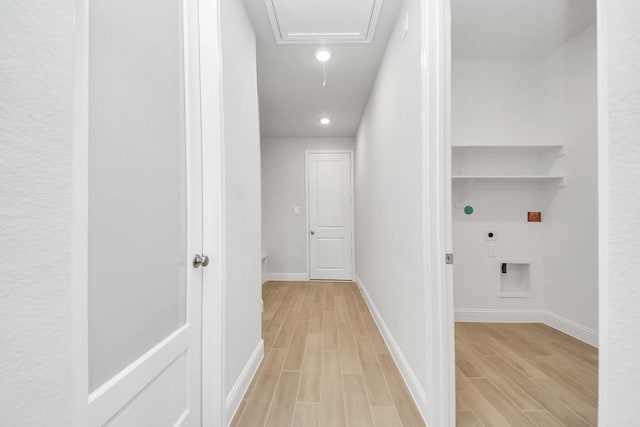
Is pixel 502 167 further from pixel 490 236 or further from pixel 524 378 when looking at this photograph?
pixel 524 378

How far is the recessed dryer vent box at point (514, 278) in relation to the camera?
9.18ft

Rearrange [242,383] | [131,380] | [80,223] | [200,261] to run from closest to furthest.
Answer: [80,223] → [131,380] → [200,261] → [242,383]

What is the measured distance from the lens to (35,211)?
446 mm

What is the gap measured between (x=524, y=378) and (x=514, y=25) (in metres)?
2.71

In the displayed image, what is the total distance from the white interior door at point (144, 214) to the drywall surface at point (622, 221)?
1144mm

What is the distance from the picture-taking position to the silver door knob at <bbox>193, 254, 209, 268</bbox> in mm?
1229

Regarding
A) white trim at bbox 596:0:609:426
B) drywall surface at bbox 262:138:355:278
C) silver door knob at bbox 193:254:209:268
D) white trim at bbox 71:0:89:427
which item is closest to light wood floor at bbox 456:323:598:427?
white trim at bbox 596:0:609:426

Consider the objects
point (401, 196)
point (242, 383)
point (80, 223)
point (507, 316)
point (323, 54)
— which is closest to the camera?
point (80, 223)

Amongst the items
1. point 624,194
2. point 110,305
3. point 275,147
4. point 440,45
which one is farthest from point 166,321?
point 275,147

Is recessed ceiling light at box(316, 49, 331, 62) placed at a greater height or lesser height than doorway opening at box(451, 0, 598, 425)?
greater

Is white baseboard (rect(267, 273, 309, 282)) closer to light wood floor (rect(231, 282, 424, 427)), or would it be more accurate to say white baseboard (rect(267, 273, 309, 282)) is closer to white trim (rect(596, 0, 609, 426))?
light wood floor (rect(231, 282, 424, 427))

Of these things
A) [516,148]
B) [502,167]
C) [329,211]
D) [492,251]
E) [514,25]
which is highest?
[514,25]

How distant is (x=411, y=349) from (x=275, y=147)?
4108mm

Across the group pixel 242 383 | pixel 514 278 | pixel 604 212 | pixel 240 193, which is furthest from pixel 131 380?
pixel 514 278
